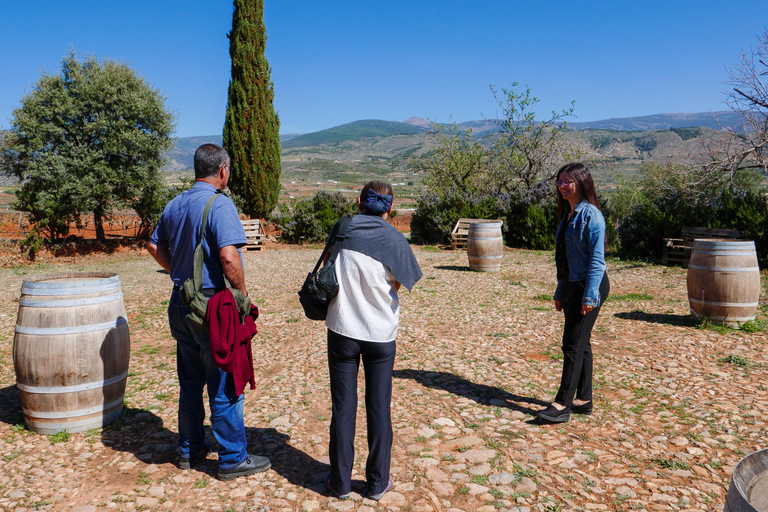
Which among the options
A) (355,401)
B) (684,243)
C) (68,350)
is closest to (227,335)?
A: (355,401)

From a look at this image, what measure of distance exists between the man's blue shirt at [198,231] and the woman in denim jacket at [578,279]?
258 cm

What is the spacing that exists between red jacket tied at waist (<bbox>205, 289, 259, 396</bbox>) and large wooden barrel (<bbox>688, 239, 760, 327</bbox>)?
6282 millimetres

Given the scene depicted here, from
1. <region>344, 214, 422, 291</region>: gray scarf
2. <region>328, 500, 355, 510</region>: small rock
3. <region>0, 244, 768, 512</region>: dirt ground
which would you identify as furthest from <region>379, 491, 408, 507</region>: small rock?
<region>344, 214, 422, 291</region>: gray scarf

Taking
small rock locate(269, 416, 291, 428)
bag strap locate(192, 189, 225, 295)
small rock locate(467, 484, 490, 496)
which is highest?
bag strap locate(192, 189, 225, 295)

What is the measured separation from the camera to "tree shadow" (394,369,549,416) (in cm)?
471

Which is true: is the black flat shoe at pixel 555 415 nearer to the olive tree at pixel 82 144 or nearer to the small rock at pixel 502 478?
the small rock at pixel 502 478

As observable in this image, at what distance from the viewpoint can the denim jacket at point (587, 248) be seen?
398cm

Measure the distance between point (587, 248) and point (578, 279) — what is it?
0.85ft

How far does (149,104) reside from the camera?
651 inches

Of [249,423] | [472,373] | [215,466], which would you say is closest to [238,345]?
[215,466]

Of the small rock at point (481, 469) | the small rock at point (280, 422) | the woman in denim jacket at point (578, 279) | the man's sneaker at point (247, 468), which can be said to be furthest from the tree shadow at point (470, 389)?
the man's sneaker at point (247, 468)

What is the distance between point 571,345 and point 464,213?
1416cm

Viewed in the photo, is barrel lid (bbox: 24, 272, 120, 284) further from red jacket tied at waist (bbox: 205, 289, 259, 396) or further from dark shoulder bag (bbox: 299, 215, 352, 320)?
dark shoulder bag (bbox: 299, 215, 352, 320)

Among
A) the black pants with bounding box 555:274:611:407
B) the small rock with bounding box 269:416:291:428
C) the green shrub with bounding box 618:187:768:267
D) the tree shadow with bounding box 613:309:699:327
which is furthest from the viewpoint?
the green shrub with bounding box 618:187:768:267
